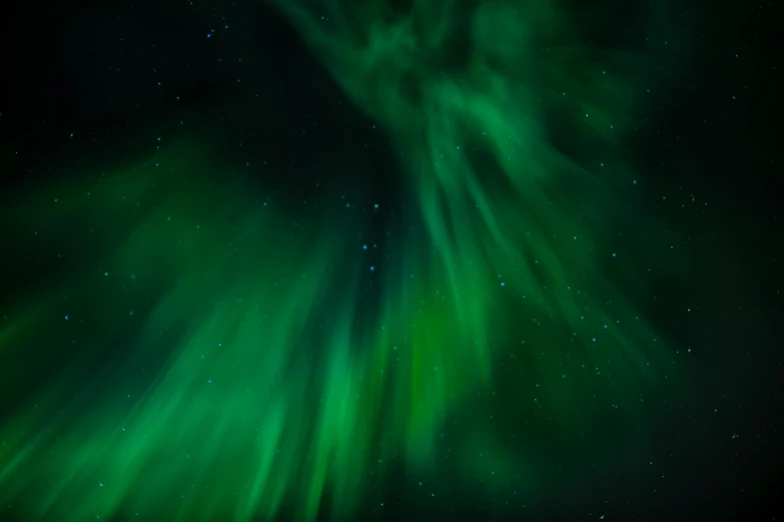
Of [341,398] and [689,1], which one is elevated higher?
[689,1]

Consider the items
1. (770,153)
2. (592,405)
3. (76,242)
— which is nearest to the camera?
(76,242)

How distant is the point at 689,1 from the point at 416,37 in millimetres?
433

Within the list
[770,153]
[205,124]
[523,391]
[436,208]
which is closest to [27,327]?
[205,124]

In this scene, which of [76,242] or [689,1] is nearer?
[76,242]

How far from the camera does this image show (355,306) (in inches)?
35.5

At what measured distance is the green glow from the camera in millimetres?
852

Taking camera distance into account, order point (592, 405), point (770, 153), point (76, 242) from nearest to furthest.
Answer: point (76, 242), point (592, 405), point (770, 153)

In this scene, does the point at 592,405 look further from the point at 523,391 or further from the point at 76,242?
the point at 76,242

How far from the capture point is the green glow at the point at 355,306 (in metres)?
0.85

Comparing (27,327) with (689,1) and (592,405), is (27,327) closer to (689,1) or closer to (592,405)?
(592,405)

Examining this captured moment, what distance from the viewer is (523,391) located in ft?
3.08

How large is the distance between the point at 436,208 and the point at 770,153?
0.60 metres

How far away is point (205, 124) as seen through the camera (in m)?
0.85

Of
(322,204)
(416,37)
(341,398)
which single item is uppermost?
(416,37)
